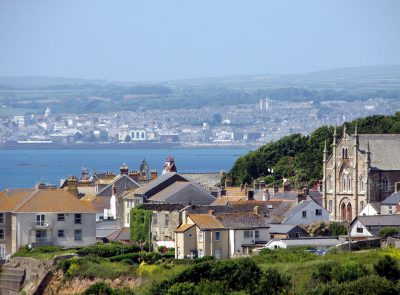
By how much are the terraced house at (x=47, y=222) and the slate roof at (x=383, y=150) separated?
2262cm

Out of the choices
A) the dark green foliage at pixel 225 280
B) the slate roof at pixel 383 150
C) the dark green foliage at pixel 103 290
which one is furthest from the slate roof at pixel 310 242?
the slate roof at pixel 383 150

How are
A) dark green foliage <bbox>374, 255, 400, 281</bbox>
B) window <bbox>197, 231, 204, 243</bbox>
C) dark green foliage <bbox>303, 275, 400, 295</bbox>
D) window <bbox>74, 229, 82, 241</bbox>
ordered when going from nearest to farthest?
dark green foliage <bbox>303, 275, 400, 295</bbox> → dark green foliage <bbox>374, 255, 400, 281</bbox> → window <bbox>197, 231, 204, 243</bbox> → window <bbox>74, 229, 82, 241</bbox>

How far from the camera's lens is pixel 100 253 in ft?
183

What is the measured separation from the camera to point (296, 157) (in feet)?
335

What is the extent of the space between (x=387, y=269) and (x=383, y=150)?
34.2 meters

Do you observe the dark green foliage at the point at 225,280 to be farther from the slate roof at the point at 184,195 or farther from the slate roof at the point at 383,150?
the slate roof at the point at 383,150

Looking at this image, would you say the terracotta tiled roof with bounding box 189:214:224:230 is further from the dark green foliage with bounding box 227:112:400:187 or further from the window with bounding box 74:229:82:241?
the dark green foliage with bounding box 227:112:400:187

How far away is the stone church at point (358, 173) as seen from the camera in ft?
254

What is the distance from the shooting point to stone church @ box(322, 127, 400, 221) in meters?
77.4

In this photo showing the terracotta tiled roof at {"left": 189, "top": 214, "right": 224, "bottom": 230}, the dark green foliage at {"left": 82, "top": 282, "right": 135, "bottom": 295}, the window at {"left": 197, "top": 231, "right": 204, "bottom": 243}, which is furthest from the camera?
the terracotta tiled roof at {"left": 189, "top": 214, "right": 224, "bottom": 230}

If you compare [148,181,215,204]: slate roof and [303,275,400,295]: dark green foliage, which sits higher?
[148,181,215,204]: slate roof

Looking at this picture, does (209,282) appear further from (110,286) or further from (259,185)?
(259,185)

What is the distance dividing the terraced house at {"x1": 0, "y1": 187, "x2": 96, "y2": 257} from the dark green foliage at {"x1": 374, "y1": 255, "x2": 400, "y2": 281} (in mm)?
17038

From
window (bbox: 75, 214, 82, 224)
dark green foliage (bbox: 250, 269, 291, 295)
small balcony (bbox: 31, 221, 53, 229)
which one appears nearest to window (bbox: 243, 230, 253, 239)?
window (bbox: 75, 214, 82, 224)
